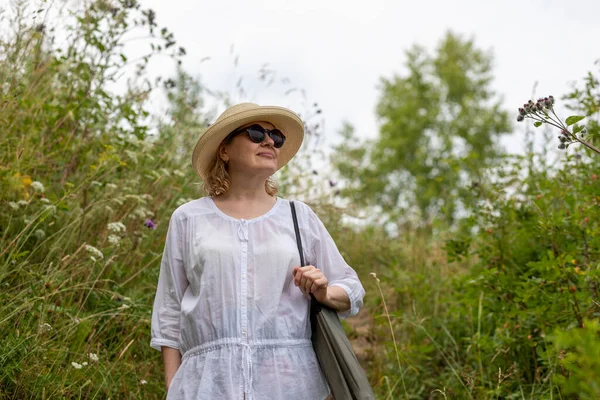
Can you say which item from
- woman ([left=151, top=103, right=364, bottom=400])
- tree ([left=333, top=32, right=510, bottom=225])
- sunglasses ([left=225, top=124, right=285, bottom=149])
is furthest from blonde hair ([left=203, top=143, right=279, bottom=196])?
tree ([left=333, top=32, right=510, bottom=225])

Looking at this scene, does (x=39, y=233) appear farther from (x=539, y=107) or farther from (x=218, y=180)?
(x=539, y=107)

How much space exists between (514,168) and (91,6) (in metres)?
3.14

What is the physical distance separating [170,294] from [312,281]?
618 millimetres

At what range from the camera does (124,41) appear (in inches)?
186

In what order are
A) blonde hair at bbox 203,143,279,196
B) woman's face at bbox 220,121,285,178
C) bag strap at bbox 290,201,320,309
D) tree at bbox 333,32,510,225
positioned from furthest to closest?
tree at bbox 333,32,510,225
blonde hair at bbox 203,143,279,196
woman's face at bbox 220,121,285,178
bag strap at bbox 290,201,320,309

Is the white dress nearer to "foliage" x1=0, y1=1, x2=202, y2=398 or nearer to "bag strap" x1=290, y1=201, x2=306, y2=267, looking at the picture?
"bag strap" x1=290, y1=201, x2=306, y2=267

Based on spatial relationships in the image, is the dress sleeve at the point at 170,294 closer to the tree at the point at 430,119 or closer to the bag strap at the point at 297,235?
the bag strap at the point at 297,235

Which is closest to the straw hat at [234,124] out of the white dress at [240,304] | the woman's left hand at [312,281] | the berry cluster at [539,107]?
the white dress at [240,304]

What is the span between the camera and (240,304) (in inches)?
99.7

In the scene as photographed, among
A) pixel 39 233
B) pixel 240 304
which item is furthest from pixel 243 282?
pixel 39 233

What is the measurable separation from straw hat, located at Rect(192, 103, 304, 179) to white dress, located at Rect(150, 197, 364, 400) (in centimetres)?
24

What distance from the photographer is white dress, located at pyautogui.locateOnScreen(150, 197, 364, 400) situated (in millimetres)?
2473

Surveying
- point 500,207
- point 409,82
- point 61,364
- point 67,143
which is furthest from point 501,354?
point 409,82

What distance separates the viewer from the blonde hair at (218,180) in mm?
2871
